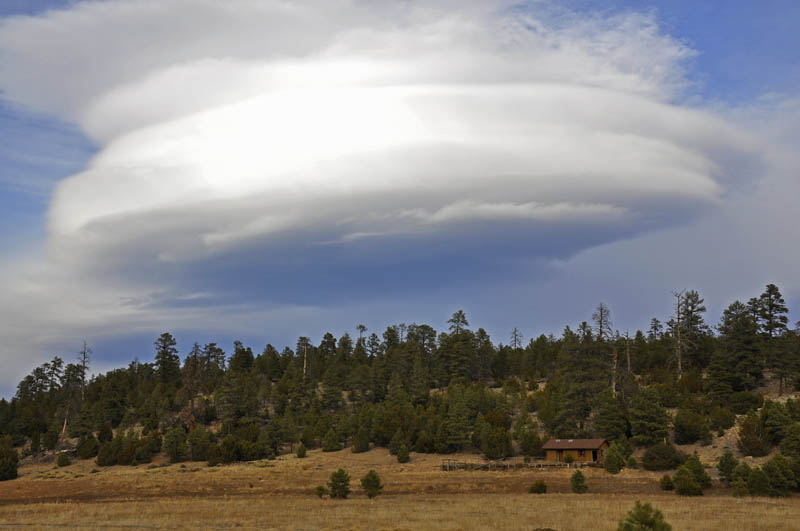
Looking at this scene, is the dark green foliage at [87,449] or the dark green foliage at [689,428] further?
the dark green foliage at [87,449]

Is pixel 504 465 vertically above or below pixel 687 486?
below

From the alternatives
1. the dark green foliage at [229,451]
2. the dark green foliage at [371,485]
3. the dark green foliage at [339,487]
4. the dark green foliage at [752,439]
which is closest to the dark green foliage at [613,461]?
the dark green foliage at [752,439]

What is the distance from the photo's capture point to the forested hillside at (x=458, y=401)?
7494 cm

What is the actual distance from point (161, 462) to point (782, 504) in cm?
7430

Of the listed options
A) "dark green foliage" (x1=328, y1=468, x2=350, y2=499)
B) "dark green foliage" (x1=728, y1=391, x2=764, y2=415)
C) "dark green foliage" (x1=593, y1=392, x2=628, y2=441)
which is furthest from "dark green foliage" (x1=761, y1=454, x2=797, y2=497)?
"dark green foliage" (x1=328, y1=468, x2=350, y2=499)

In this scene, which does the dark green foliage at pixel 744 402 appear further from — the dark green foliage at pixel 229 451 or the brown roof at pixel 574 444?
the dark green foliage at pixel 229 451

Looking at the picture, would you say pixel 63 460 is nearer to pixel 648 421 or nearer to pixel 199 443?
pixel 199 443

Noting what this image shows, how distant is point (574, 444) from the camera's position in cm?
7088

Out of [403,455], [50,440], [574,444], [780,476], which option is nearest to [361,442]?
[403,455]

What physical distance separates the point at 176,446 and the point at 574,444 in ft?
171

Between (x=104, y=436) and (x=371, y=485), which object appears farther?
(x=104, y=436)

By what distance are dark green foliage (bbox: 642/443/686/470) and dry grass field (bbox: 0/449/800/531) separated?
1465mm

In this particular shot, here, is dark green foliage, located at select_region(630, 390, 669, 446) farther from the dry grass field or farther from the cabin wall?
Result: the dry grass field

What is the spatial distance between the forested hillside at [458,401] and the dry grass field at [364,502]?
9.60 meters
